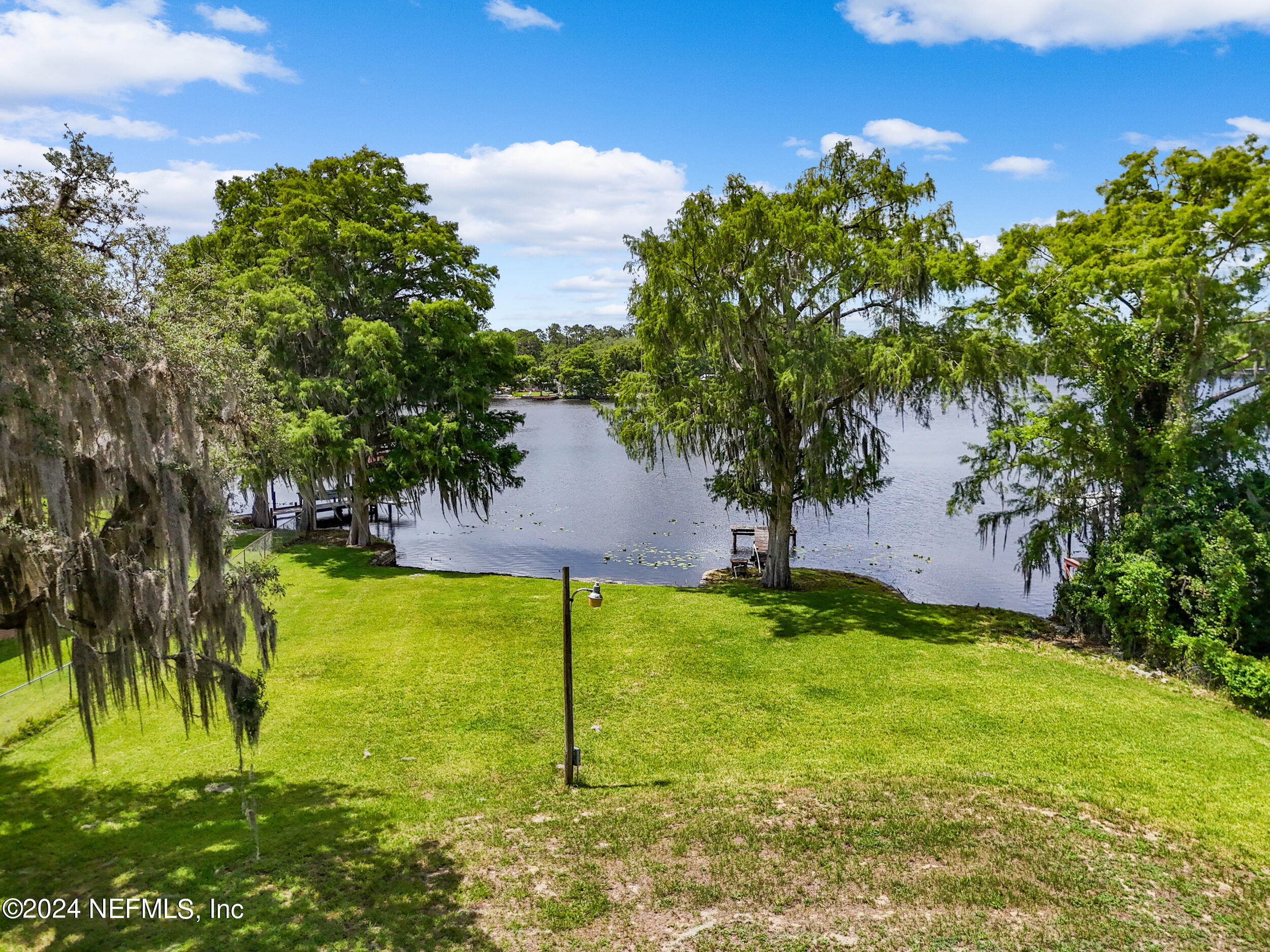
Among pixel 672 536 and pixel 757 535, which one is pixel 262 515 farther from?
pixel 757 535

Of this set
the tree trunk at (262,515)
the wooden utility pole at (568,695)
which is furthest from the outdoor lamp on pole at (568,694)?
the tree trunk at (262,515)

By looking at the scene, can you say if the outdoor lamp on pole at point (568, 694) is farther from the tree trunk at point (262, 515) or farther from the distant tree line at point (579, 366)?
the distant tree line at point (579, 366)

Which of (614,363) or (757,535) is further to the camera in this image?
(614,363)

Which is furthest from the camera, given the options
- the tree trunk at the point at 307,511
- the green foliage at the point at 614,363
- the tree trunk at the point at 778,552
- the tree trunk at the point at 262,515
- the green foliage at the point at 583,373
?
the green foliage at the point at 583,373

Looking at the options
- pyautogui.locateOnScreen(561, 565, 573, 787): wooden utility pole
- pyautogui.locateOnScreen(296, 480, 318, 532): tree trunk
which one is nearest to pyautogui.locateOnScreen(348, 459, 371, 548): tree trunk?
pyautogui.locateOnScreen(296, 480, 318, 532): tree trunk

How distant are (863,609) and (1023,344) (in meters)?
7.81

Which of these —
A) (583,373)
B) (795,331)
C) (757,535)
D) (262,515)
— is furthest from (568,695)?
(583,373)

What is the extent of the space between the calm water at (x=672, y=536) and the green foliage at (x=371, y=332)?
14.9 feet

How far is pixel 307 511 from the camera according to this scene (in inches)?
1164

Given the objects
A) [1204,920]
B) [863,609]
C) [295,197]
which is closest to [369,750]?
[1204,920]

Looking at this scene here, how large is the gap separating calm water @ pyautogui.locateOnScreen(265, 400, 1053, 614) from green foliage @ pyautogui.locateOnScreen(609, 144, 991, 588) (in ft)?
20.5

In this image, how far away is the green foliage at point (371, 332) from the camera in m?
23.8

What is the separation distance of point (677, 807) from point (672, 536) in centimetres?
2236

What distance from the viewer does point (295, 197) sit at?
25500mm
